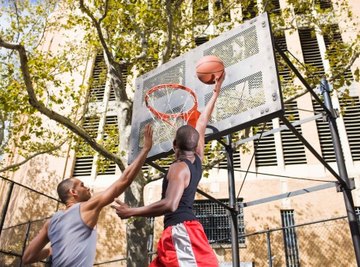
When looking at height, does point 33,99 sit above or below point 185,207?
above

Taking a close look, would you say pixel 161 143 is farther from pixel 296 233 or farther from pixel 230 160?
pixel 296 233

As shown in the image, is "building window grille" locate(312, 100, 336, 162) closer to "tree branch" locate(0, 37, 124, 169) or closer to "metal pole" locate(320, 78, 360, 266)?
"metal pole" locate(320, 78, 360, 266)

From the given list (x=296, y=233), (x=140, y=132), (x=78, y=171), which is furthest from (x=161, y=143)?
(x=78, y=171)

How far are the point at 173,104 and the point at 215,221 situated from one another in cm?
992

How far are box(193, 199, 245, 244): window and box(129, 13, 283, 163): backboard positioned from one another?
8.80m

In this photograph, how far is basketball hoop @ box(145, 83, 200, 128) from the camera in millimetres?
6189

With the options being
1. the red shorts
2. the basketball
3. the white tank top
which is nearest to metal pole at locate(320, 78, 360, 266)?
the basketball

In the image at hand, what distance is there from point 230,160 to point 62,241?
6274 millimetres

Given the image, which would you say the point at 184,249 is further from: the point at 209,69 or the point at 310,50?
the point at 310,50

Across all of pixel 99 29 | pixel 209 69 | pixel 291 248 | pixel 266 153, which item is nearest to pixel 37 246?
pixel 209 69

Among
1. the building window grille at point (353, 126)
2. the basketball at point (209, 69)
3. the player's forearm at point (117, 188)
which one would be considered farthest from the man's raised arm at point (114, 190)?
the building window grille at point (353, 126)

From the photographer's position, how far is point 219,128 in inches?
228

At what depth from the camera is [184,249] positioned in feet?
9.83

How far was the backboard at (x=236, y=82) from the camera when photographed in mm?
5461
